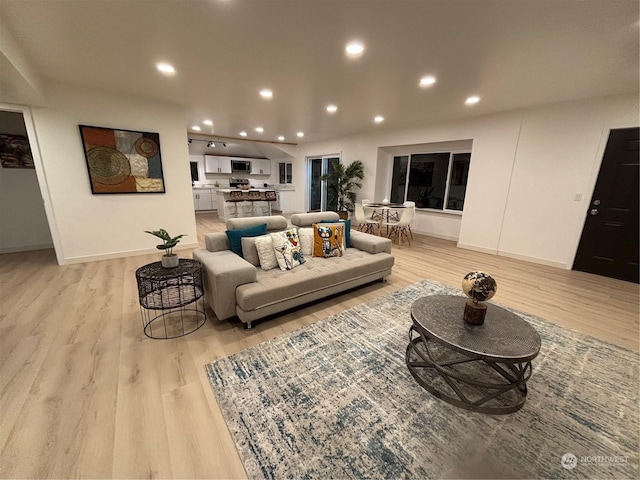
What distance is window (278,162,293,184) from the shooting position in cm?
1007

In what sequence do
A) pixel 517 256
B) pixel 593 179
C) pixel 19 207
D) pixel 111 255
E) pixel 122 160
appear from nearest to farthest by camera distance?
pixel 593 179 < pixel 122 160 < pixel 111 255 < pixel 19 207 < pixel 517 256

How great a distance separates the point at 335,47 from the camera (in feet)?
7.63

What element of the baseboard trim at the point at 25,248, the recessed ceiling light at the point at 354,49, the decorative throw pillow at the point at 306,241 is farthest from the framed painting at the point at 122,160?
the recessed ceiling light at the point at 354,49

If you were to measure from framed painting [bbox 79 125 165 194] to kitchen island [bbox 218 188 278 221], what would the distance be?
3.01 metres

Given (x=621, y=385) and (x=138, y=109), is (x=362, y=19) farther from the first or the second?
(x=138, y=109)

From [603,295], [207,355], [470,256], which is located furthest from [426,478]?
[470,256]

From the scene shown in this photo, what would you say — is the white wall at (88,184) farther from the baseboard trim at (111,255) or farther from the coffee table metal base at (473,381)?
the coffee table metal base at (473,381)

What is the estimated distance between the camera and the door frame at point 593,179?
11.2 ft

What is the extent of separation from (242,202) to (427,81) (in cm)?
577

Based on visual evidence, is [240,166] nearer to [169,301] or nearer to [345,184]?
[345,184]

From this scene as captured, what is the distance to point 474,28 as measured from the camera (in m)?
1.99

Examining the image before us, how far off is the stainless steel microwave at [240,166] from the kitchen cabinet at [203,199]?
1.33 metres

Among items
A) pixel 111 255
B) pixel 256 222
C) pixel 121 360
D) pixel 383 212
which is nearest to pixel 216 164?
pixel 111 255

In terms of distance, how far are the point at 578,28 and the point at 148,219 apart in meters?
5.54
